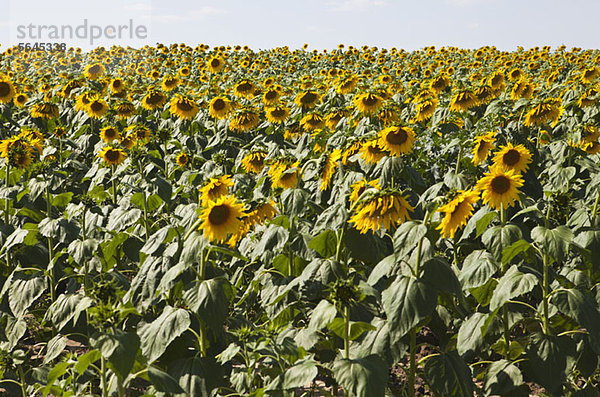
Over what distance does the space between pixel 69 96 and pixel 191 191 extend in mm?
5967

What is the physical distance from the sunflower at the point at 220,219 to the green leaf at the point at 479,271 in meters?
1.43

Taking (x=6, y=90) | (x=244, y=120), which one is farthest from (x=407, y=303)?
(x=6, y=90)

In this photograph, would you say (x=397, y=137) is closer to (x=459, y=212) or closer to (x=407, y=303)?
(x=459, y=212)

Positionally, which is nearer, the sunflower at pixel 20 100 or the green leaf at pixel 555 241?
the green leaf at pixel 555 241

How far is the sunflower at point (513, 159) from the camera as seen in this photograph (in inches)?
193

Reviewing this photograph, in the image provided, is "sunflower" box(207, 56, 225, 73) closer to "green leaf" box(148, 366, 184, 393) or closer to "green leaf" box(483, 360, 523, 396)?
"green leaf" box(483, 360, 523, 396)

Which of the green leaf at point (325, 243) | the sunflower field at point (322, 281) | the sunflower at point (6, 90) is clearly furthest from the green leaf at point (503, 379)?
the sunflower at point (6, 90)

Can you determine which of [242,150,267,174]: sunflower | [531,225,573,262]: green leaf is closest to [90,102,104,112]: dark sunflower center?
[242,150,267,174]: sunflower

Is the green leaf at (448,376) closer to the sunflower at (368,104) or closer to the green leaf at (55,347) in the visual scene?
the green leaf at (55,347)

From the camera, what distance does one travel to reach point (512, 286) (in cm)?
344

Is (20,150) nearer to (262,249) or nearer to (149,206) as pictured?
(149,206)

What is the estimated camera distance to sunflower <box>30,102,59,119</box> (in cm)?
954

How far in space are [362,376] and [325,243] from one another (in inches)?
40.5

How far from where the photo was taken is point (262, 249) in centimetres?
378
